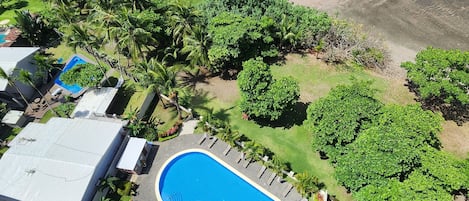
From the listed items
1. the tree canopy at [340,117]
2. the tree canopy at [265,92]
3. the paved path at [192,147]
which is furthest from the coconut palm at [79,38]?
the tree canopy at [340,117]

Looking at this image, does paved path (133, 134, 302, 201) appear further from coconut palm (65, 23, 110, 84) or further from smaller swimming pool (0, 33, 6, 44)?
smaller swimming pool (0, 33, 6, 44)

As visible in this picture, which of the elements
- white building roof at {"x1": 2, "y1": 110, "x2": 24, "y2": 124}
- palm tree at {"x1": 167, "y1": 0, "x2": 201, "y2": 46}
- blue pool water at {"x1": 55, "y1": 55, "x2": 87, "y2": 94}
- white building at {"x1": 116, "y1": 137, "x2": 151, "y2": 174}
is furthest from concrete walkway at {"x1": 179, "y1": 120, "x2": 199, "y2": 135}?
white building roof at {"x1": 2, "y1": 110, "x2": 24, "y2": 124}

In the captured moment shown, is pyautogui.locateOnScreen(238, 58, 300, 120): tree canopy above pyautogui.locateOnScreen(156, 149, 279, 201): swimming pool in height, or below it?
Answer: above

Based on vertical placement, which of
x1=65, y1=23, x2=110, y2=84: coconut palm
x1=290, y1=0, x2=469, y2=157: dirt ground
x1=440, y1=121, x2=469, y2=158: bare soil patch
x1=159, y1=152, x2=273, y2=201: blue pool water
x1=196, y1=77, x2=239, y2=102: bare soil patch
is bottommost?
x1=159, y1=152, x2=273, y2=201: blue pool water

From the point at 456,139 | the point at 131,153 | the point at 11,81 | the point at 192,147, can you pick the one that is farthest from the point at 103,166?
the point at 456,139

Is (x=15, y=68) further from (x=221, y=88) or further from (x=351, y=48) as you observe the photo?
(x=351, y=48)

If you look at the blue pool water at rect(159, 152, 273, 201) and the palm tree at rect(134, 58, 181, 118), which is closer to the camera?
the blue pool water at rect(159, 152, 273, 201)
